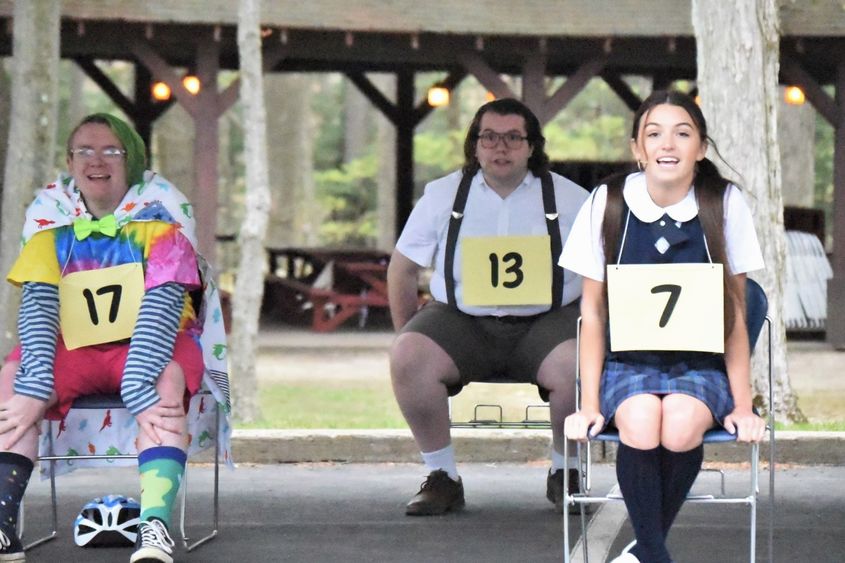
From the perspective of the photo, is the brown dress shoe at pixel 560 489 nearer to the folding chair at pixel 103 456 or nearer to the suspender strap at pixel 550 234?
the suspender strap at pixel 550 234

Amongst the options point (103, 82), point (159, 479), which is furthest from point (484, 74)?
point (159, 479)

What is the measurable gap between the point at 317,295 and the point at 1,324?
7188 millimetres

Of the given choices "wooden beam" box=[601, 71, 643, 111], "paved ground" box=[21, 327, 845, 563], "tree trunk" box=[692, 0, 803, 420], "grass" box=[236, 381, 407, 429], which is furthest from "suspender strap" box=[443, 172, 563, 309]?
"wooden beam" box=[601, 71, 643, 111]

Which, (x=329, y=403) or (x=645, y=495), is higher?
(x=645, y=495)

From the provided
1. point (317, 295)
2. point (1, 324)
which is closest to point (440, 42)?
point (317, 295)

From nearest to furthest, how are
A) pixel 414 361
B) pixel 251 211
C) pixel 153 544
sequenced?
1. pixel 153 544
2. pixel 414 361
3. pixel 251 211

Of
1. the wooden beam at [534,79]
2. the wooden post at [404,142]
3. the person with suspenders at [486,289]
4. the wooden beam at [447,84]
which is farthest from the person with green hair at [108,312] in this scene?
the wooden post at [404,142]

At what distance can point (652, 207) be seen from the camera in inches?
185

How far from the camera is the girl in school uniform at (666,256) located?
14.9 ft

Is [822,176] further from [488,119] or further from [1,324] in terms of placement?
[488,119]

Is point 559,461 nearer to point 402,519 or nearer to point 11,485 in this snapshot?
point 402,519

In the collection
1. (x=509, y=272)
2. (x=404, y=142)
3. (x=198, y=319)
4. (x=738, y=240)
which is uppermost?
(x=404, y=142)

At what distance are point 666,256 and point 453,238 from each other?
1519mm

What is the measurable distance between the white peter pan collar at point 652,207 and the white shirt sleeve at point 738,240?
10cm
